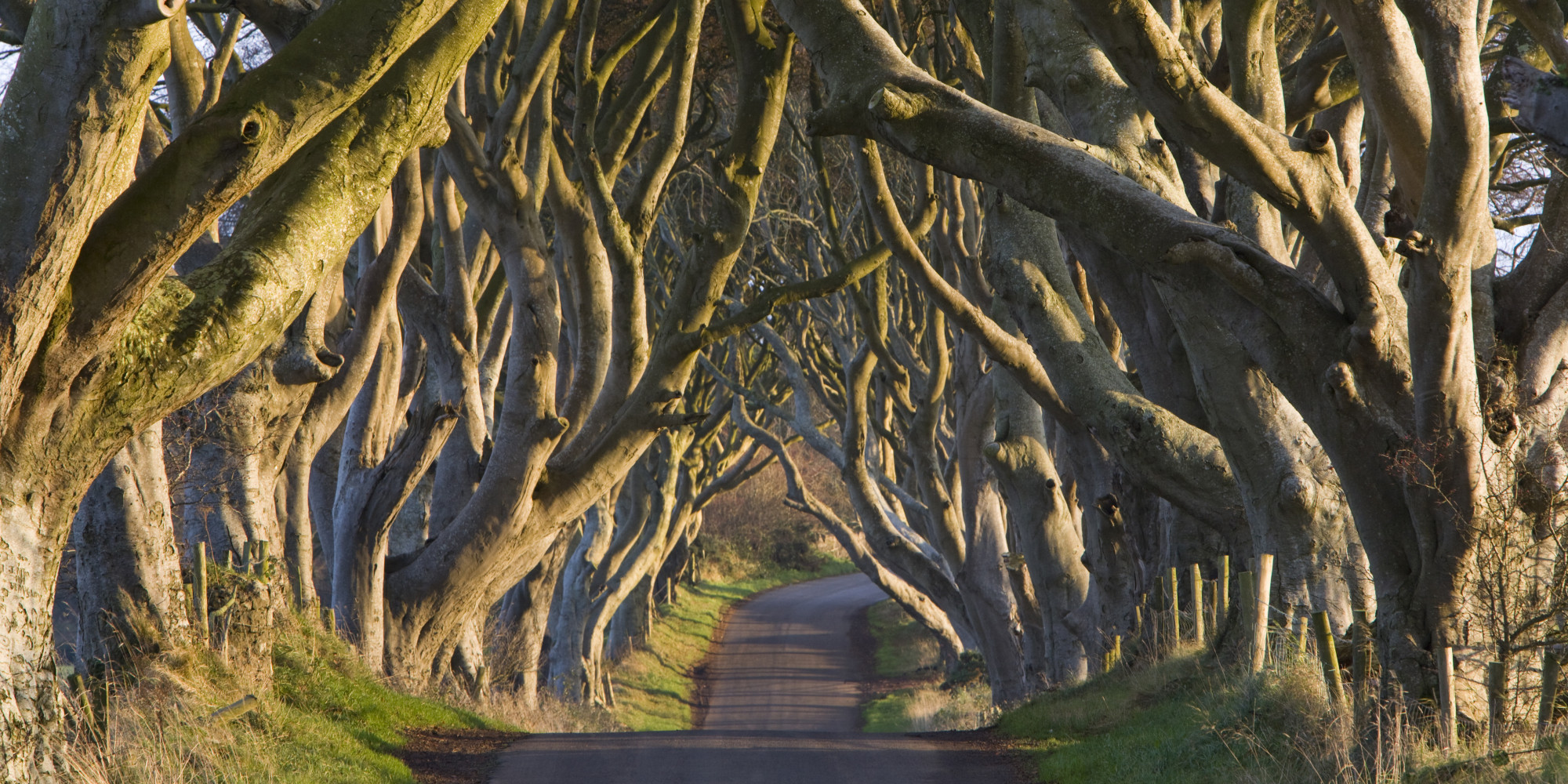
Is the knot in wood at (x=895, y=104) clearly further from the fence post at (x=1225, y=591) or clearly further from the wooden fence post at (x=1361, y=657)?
the fence post at (x=1225, y=591)

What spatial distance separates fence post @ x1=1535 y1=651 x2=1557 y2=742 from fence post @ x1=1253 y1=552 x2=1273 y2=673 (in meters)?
→ 1.85

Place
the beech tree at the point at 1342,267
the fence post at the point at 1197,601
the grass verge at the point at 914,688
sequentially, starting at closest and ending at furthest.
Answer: the beech tree at the point at 1342,267, the fence post at the point at 1197,601, the grass verge at the point at 914,688

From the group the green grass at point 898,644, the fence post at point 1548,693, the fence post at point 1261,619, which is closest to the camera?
the fence post at point 1548,693

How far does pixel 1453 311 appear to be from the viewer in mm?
4664

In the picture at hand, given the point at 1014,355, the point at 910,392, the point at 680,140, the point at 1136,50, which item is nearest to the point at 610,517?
the point at 910,392

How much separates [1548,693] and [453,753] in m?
6.86

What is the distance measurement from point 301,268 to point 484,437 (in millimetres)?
7253

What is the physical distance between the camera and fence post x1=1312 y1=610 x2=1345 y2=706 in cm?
582

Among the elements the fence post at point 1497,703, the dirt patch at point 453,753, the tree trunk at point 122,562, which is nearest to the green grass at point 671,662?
the dirt patch at point 453,753

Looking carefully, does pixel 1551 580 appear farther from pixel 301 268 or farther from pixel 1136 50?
pixel 301 268

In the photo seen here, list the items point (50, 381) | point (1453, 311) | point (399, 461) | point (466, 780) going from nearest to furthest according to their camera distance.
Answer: point (50, 381) → point (1453, 311) → point (466, 780) → point (399, 461)

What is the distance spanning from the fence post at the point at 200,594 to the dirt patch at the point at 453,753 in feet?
5.21

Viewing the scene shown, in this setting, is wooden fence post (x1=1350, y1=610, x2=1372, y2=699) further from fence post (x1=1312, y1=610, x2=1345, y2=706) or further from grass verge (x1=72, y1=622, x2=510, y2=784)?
grass verge (x1=72, y1=622, x2=510, y2=784)

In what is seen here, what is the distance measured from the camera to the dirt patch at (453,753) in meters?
7.70
